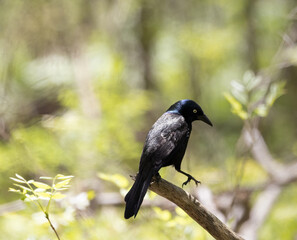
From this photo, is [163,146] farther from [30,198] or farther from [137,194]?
[30,198]

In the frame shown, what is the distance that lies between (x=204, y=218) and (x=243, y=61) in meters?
8.61

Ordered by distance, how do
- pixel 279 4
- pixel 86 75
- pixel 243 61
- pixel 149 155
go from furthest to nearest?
pixel 243 61 → pixel 279 4 → pixel 86 75 → pixel 149 155

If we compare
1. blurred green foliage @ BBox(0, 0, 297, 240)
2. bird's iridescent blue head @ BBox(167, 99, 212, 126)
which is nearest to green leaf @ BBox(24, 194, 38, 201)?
blurred green foliage @ BBox(0, 0, 297, 240)

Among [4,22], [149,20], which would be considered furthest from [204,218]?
[149,20]

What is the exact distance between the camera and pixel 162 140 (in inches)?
110

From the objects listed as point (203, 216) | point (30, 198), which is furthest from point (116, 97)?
point (30, 198)

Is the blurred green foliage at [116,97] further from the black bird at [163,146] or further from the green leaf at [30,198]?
the green leaf at [30,198]

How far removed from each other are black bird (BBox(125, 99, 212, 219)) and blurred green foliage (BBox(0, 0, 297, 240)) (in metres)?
0.25

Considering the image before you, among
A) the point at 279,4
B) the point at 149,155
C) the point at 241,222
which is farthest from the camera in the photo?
the point at 279,4

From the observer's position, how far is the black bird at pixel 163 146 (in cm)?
245

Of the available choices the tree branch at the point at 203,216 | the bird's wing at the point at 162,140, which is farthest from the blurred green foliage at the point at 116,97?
the tree branch at the point at 203,216

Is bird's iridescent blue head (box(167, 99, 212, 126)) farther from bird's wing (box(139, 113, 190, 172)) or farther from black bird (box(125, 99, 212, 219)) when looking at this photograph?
bird's wing (box(139, 113, 190, 172))

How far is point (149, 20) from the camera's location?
830 cm

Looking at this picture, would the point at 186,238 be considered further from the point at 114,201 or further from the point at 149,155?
the point at 114,201
